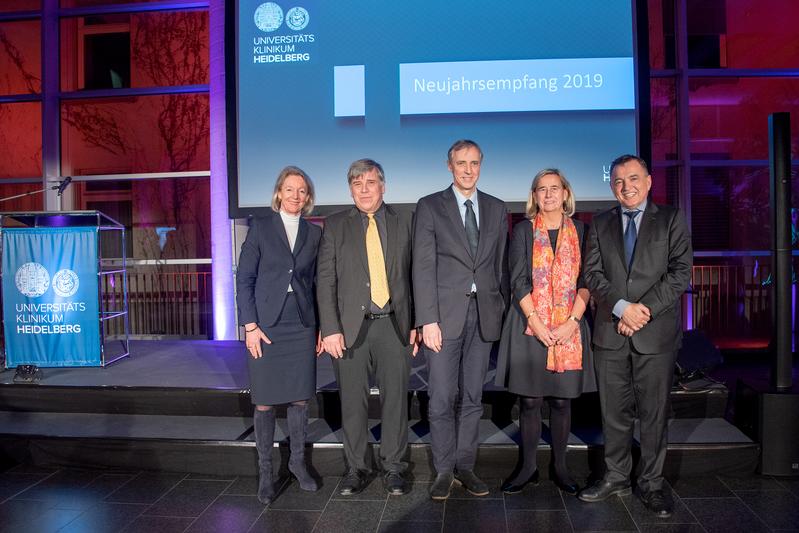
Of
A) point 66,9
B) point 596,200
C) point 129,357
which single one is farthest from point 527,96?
point 66,9

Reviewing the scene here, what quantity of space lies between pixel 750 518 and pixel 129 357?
437 centimetres

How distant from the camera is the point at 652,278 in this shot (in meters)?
2.67

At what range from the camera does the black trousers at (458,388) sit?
9.11 ft

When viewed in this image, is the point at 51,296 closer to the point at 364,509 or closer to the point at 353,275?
the point at 353,275

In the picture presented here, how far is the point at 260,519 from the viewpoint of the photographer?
8.87ft

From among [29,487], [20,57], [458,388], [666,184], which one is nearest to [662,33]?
[666,184]

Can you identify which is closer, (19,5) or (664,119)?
(664,119)

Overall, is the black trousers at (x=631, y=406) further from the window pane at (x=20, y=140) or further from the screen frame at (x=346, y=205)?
the window pane at (x=20, y=140)

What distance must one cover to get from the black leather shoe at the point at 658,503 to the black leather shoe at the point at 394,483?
44.4 inches

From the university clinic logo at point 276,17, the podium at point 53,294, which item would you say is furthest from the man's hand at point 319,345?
the university clinic logo at point 276,17

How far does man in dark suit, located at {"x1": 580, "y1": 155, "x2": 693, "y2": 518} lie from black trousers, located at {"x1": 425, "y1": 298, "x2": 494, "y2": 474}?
56cm

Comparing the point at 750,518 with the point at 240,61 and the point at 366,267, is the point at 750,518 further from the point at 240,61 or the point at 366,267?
the point at 240,61

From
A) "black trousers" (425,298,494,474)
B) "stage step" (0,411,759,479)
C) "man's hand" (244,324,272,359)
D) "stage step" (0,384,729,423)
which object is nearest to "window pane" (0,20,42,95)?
"stage step" (0,384,729,423)

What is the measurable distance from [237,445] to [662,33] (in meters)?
5.64
